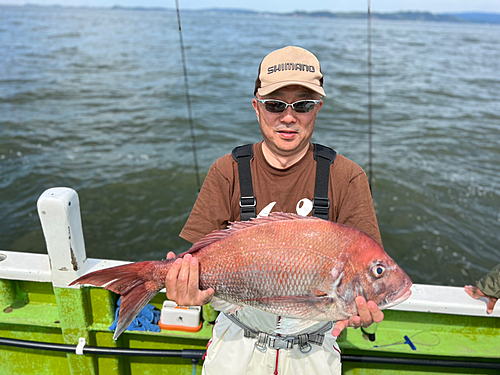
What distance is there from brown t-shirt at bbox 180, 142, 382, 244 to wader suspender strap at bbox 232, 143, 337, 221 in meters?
0.05

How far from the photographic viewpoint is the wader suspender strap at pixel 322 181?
7.48ft

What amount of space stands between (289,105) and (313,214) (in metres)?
0.67

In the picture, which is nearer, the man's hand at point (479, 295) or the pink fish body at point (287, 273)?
the pink fish body at point (287, 273)

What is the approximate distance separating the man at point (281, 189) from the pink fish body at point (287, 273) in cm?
30

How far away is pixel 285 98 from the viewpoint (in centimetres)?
226

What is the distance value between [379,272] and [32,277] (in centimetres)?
266

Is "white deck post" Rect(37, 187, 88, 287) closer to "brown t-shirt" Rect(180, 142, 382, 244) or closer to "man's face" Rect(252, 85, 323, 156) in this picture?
"brown t-shirt" Rect(180, 142, 382, 244)

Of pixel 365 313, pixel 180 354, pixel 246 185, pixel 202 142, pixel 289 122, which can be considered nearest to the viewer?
pixel 365 313

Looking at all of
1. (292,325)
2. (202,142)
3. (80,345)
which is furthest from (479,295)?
(202,142)

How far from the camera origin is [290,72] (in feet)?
7.18

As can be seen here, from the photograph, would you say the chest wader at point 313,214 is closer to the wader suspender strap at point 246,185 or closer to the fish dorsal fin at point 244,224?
the wader suspender strap at point 246,185

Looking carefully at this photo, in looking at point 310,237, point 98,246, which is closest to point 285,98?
point 310,237

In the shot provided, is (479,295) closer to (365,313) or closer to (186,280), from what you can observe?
(365,313)

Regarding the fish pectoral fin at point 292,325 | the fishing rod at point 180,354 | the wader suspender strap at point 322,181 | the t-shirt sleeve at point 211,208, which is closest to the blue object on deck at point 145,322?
the fishing rod at point 180,354
